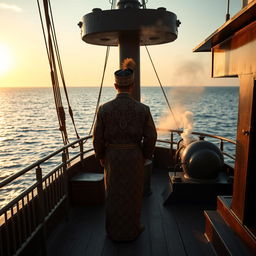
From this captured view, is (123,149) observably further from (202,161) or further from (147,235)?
(202,161)

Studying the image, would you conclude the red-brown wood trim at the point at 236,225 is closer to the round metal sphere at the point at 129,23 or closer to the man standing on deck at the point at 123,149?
the man standing on deck at the point at 123,149

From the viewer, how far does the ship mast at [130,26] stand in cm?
577

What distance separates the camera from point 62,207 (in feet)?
17.5

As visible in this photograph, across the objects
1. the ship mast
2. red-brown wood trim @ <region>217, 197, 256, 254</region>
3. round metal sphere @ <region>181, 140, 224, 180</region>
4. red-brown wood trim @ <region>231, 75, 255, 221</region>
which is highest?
the ship mast

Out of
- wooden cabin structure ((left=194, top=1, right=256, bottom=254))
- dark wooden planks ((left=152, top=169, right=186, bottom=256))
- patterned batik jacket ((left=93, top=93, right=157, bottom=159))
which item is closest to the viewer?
wooden cabin structure ((left=194, top=1, right=256, bottom=254))

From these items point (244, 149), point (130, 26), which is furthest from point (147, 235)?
point (130, 26)

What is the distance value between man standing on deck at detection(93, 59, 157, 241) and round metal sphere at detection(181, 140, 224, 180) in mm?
1767

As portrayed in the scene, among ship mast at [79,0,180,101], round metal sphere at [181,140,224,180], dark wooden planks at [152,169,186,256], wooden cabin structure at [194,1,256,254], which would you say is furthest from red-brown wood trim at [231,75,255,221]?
ship mast at [79,0,180,101]

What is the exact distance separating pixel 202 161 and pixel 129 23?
3048 mm

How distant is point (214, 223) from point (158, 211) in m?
1.59

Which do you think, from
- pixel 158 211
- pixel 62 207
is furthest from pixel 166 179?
pixel 62 207

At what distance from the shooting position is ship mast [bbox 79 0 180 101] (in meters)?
5.77

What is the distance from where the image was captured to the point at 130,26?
578 centimetres

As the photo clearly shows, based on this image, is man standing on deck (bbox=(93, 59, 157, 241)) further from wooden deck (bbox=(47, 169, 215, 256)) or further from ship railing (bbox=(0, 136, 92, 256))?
ship railing (bbox=(0, 136, 92, 256))
